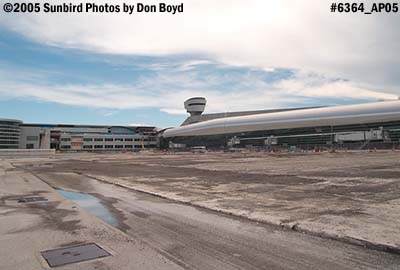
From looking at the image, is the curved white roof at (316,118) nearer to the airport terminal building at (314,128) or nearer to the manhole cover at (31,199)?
the airport terminal building at (314,128)

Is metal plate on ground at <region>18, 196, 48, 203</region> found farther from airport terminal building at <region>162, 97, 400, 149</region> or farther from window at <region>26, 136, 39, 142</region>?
window at <region>26, 136, 39, 142</region>

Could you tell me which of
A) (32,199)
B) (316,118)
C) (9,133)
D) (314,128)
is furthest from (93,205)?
(9,133)

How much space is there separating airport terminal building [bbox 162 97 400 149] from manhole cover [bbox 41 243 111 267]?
9567 centimetres

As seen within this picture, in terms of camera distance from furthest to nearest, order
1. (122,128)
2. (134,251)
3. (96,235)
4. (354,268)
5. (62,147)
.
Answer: (122,128)
(62,147)
(96,235)
(134,251)
(354,268)

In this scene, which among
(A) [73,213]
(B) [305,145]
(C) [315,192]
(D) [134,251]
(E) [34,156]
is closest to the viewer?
(D) [134,251]

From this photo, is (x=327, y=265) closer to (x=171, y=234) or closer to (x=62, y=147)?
(x=171, y=234)

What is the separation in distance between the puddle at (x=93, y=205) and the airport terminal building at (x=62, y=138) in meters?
140

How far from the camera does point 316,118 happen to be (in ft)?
383

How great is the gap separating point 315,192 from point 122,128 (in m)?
190

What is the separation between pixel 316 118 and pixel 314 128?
347cm

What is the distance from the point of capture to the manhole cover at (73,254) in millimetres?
6293

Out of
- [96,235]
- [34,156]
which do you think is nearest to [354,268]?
[96,235]

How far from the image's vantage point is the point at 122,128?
198m

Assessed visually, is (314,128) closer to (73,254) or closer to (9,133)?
(9,133)
